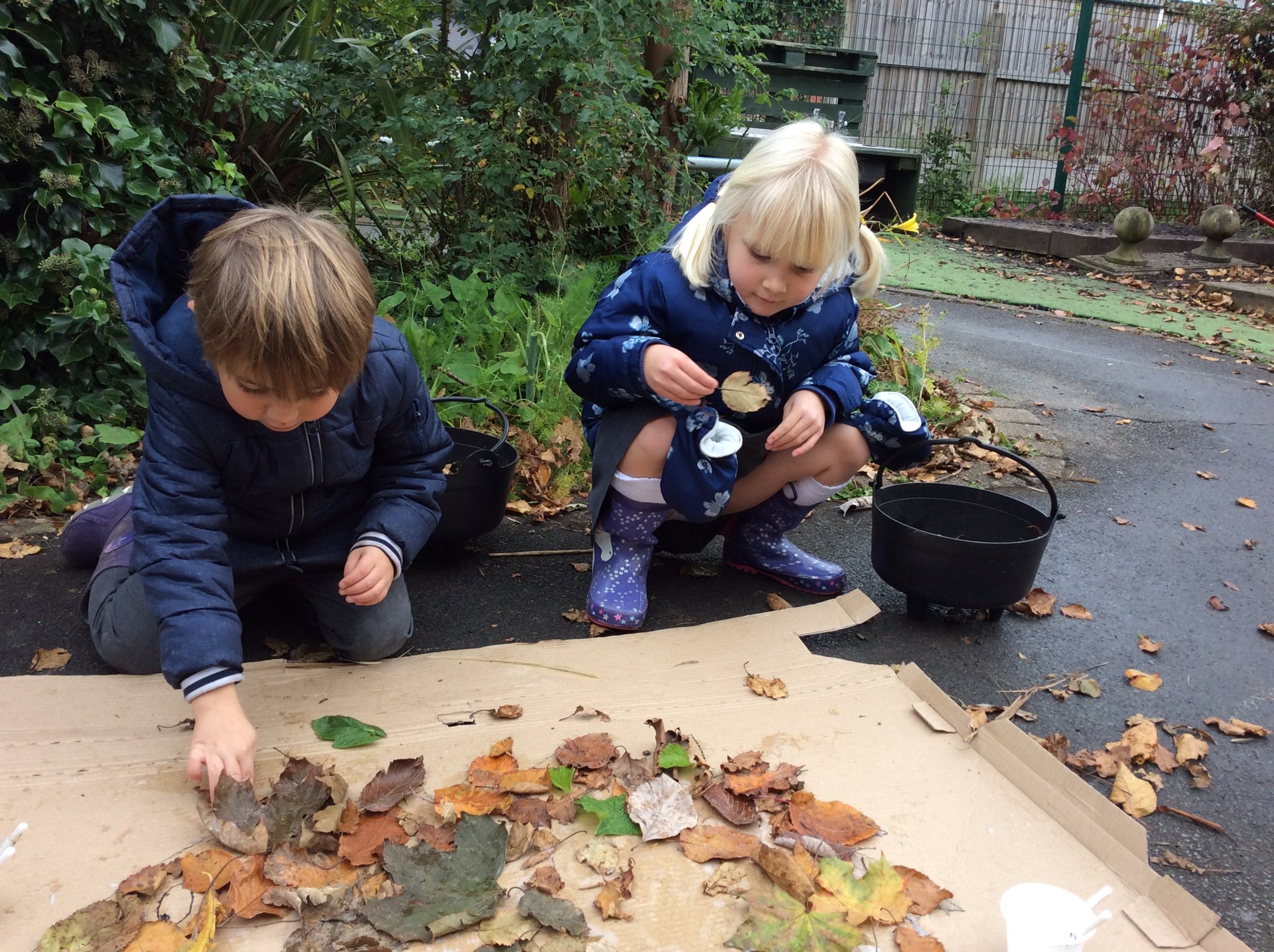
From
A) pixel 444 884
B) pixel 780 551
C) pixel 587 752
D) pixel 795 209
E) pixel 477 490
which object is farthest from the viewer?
pixel 780 551

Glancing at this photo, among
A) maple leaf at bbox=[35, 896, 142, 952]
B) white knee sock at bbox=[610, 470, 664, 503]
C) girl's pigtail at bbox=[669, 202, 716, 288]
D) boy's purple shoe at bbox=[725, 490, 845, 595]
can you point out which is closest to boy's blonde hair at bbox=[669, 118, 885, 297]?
girl's pigtail at bbox=[669, 202, 716, 288]

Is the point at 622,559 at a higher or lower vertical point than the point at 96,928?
higher

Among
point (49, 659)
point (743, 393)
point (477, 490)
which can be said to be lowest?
point (49, 659)

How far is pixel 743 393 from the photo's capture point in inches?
83.4

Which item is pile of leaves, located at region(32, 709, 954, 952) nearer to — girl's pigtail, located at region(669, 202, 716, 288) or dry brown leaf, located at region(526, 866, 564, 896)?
dry brown leaf, located at region(526, 866, 564, 896)

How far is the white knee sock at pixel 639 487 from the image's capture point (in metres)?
2.14

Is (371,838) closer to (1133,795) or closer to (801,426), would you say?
(801,426)

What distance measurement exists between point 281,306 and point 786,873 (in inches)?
44.3

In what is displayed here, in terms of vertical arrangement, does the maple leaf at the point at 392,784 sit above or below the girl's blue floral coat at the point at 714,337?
below

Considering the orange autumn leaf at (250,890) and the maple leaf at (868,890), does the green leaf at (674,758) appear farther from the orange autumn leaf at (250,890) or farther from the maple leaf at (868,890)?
the orange autumn leaf at (250,890)

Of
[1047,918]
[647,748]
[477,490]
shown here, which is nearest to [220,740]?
[647,748]

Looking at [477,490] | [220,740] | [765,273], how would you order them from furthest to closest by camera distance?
1. [477,490]
2. [765,273]
3. [220,740]

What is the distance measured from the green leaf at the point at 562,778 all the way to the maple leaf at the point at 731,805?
23cm

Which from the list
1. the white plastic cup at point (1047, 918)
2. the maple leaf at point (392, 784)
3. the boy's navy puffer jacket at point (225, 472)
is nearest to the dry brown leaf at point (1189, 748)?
the white plastic cup at point (1047, 918)
